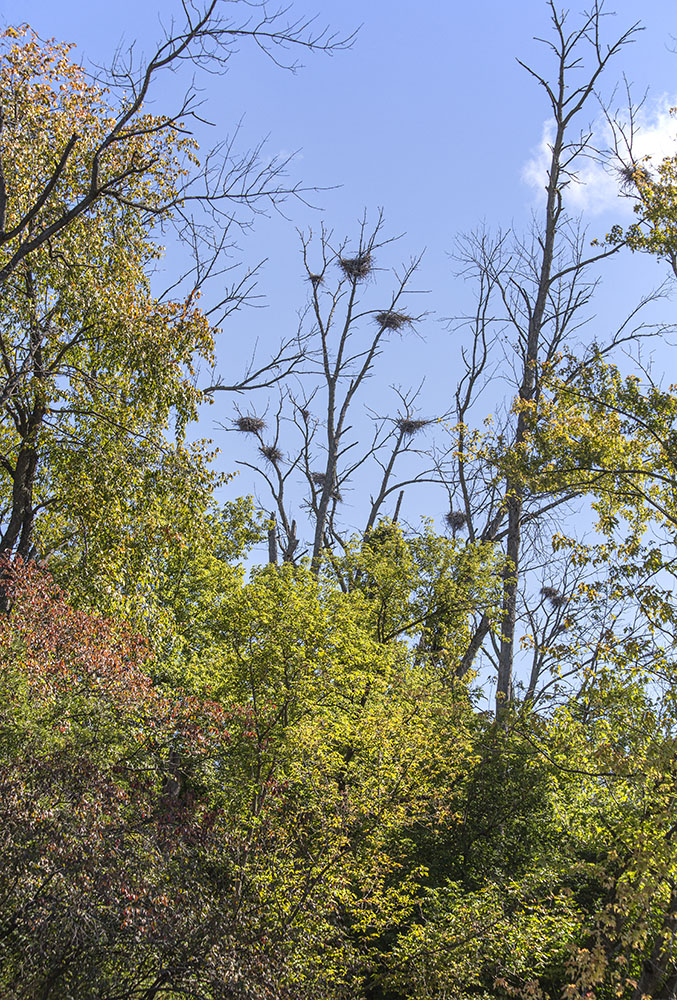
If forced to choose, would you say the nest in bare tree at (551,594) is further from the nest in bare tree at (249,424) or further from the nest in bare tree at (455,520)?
the nest in bare tree at (249,424)

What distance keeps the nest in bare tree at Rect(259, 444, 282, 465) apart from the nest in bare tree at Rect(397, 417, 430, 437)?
3718 mm

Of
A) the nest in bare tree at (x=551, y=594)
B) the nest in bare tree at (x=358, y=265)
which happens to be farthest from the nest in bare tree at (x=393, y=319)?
Result: the nest in bare tree at (x=551, y=594)

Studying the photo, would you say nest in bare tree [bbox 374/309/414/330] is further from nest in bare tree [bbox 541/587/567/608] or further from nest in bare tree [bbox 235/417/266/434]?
nest in bare tree [bbox 541/587/567/608]

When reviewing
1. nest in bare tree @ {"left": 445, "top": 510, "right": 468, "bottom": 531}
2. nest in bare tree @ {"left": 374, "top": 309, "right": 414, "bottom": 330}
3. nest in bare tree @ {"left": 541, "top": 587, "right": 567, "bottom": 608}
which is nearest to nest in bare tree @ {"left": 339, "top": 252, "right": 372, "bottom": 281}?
nest in bare tree @ {"left": 374, "top": 309, "right": 414, "bottom": 330}

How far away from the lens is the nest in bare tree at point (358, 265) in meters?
23.8

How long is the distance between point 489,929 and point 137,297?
8.67 meters

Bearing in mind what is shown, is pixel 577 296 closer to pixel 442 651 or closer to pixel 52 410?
pixel 442 651

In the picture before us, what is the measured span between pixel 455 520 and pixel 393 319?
6.32 m

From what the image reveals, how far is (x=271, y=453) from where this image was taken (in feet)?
86.5

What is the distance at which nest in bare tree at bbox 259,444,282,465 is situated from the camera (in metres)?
26.2

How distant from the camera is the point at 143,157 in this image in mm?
11336

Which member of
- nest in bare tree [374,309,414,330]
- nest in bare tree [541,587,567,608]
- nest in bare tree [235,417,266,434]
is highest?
nest in bare tree [374,309,414,330]

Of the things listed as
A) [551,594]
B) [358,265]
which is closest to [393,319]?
[358,265]

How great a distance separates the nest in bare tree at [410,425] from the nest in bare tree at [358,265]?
454cm
